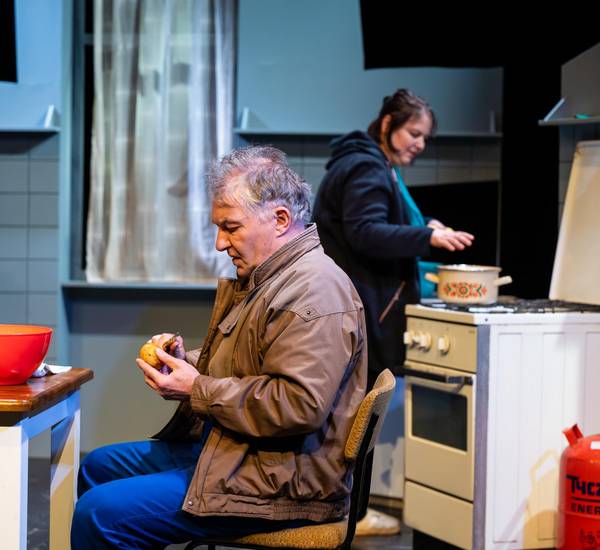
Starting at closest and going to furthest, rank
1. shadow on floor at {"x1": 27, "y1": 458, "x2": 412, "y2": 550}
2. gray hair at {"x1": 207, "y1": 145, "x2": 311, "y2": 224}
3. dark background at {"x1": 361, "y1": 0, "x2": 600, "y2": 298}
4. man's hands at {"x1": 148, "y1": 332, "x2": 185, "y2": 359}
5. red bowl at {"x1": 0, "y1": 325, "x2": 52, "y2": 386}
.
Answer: red bowl at {"x1": 0, "y1": 325, "x2": 52, "y2": 386} → gray hair at {"x1": 207, "y1": 145, "x2": 311, "y2": 224} → man's hands at {"x1": 148, "y1": 332, "x2": 185, "y2": 359} → shadow on floor at {"x1": 27, "y1": 458, "x2": 412, "y2": 550} → dark background at {"x1": 361, "y1": 0, "x2": 600, "y2": 298}

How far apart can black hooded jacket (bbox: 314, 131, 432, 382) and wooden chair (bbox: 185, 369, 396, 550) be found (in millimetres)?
1402

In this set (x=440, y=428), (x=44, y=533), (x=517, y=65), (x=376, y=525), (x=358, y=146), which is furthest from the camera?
(x=517, y=65)

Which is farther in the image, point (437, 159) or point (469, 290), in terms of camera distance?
point (437, 159)

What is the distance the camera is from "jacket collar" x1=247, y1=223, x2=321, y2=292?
214 cm

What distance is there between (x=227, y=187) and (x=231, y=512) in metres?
0.72

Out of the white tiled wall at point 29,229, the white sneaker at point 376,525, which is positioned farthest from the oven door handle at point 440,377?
the white tiled wall at point 29,229

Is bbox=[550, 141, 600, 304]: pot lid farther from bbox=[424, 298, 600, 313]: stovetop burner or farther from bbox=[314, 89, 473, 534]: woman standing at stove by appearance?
bbox=[314, 89, 473, 534]: woman standing at stove

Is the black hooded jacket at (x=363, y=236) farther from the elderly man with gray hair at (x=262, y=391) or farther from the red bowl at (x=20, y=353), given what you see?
the red bowl at (x=20, y=353)

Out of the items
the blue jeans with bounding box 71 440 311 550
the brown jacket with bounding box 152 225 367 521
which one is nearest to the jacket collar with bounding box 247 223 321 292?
the brown jacket with bounding box 152 225 367 521

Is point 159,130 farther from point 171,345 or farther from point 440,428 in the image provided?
point 171,345

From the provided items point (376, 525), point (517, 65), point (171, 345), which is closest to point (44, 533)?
point (376, 525)

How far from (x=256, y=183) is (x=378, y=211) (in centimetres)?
135

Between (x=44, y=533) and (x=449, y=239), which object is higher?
(x=449, y=239)

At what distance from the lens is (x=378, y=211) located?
3434 millimetres
